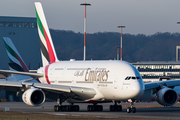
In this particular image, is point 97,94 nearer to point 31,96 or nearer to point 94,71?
point 94,71

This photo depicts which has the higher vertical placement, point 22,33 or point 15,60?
point 22,33

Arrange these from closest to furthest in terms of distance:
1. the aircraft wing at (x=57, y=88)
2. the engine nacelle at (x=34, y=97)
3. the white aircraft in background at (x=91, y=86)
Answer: the white aircraft in background at (x=91, y=86) < the engine nacelle at (x=34, y=97) < the aircraft wing at (x=57, y=88)

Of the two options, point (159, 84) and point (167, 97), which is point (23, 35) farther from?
point (167, 97)

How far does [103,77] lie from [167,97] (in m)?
8.24

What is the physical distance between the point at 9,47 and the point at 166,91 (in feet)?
91.4

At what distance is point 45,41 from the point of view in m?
51.1

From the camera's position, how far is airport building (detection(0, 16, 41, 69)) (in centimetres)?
11856

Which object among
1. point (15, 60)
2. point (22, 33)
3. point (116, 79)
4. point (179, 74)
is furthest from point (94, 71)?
point (179, 74)

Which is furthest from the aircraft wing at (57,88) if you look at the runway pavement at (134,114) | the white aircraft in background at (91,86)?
the runway pavement at (134,114)

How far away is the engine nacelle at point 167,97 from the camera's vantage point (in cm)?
4228

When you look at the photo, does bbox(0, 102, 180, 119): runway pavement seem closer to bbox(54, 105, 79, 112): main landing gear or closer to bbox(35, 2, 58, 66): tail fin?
bbox(54, 105, 79, 112): main landing gear

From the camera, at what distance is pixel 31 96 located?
39406mm

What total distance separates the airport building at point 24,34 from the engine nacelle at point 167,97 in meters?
80.5

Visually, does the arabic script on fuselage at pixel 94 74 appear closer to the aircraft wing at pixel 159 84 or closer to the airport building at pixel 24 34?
the aircraft wing at pixel 159 84
